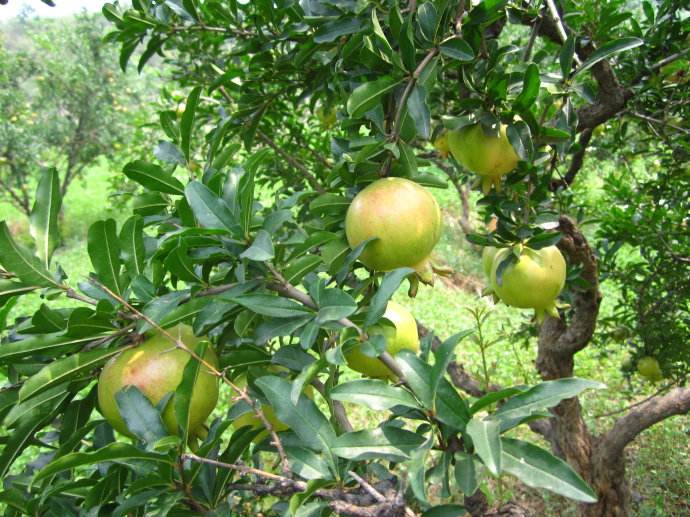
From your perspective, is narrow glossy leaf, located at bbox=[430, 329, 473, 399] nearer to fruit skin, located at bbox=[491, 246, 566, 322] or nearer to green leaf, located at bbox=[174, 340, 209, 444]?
green leaf, located at bbox=[174, 340, 209, 444]

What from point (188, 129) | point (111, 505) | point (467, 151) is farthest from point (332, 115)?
point (111, 505)

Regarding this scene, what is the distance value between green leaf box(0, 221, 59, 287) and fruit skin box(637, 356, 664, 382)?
203cm

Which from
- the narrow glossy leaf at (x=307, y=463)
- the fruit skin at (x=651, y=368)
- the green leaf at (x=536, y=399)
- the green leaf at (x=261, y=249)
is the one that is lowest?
the fruit skin at (x=651, y=368)

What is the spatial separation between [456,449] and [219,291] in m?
0.33

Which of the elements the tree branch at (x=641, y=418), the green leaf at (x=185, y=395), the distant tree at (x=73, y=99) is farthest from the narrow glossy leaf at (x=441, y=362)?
the distant tree at (x=73, y=99)

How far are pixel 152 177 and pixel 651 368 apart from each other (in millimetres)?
1951

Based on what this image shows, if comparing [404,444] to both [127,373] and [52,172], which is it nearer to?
[127,373]

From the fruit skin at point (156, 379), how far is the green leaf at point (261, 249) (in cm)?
14

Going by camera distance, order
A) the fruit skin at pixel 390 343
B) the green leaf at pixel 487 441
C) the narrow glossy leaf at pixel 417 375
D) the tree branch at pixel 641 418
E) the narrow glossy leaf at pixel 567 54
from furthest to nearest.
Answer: the tree branch at pixel 641 418 → the narrow glossy leaf at pixel 567 54 → the fruit skin at pixel 390 343 → the narrow glossy leaf at pixel 417 375 → the green leaf at pixel 487 441

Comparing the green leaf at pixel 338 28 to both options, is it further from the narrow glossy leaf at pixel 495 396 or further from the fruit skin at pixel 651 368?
the fruit skin at pixel 651 368

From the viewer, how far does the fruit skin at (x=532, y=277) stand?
1.11m

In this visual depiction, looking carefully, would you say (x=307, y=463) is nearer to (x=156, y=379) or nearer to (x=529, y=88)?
(x=156, y=379)

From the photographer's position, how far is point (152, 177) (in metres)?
0.79

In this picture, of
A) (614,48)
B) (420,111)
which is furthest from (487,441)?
(614,48)
